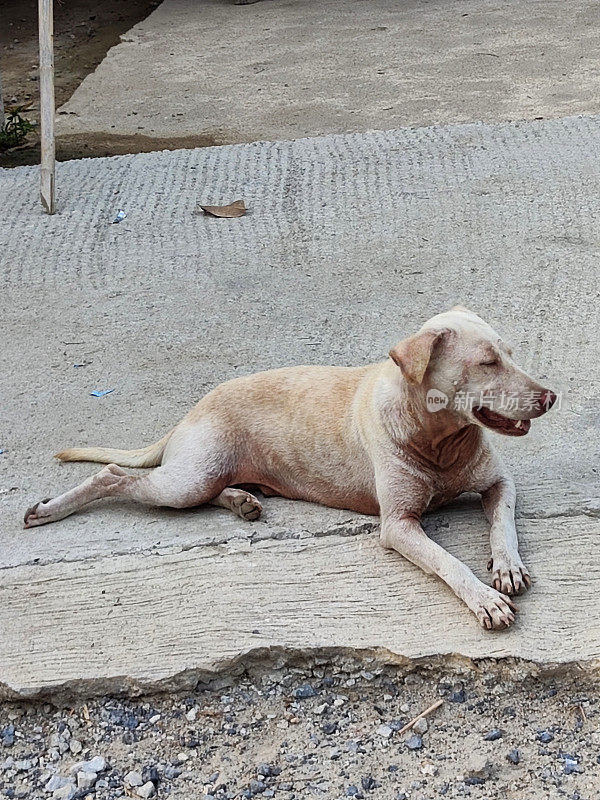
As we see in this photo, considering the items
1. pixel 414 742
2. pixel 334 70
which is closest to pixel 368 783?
pixel 414 742

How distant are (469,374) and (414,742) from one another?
92cm

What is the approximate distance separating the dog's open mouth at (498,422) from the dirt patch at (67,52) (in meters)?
4.83

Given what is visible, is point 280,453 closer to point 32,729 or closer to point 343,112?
point 32,729

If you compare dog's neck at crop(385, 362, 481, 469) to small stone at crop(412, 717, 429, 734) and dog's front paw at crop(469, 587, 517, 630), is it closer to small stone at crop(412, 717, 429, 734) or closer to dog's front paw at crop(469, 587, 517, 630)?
dog's front paw at crop(469, 587, 517, 630)

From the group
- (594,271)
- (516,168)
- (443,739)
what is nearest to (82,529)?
(443,739)

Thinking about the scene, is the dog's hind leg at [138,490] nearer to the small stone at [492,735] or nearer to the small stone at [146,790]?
the small stone at [146,790]

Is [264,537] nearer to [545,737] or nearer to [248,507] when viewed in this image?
[248,507]

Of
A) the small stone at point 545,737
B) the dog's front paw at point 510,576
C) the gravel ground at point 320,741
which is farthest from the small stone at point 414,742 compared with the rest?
the dog's front paw at point 510,576

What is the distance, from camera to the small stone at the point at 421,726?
8.50 ft

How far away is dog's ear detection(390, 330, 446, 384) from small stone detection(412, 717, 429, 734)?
0.84 meters

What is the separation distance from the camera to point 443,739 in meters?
2.56

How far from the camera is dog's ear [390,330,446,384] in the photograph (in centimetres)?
278

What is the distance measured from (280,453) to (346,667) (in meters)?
0.75

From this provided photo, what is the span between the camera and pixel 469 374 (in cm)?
280
